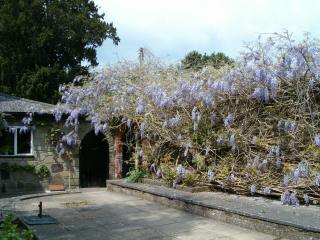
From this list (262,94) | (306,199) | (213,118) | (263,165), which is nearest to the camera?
(306,199)

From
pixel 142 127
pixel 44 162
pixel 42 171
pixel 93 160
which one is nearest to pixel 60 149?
pixel 44 162

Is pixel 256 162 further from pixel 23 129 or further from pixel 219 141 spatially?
pixel 23 129

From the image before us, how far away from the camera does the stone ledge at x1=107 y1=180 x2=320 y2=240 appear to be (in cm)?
695

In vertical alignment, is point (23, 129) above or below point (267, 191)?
above

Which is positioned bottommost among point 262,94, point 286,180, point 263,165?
point 286,180

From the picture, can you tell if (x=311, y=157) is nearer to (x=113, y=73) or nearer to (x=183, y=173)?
(x=183, y=173)

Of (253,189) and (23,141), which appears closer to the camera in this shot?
(253,189)

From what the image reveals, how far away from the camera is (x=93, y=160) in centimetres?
1695

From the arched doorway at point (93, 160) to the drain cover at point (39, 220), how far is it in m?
7.16

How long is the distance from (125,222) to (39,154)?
7.22 metres

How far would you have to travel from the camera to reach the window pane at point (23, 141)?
15.2m

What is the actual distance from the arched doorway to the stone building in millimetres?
A: 162

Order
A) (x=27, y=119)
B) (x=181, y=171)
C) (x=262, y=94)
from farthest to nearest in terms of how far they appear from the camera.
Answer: (x=27, y=119) < (x=181, y=171) < (x=262, y=94)

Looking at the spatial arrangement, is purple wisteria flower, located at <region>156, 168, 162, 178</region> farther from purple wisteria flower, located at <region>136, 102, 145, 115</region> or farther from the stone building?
the stone building
